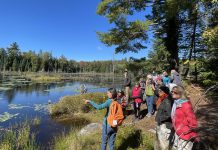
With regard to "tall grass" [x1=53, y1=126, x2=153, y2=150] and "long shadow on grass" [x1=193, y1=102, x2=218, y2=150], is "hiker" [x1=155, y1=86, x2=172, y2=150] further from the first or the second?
"tall grass" [x1=53, y1=126, x2=153, y2=150]

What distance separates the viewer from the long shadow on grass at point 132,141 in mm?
6512

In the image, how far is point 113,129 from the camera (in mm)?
5043

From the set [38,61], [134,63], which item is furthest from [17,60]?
[134,63]

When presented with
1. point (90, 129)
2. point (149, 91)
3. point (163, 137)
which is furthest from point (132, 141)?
point (149, 91)

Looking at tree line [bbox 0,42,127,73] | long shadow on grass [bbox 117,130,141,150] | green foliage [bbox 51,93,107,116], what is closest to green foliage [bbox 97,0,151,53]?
green foliage [bbox 51,93,107,116]

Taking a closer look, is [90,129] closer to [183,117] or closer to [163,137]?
[163,137]

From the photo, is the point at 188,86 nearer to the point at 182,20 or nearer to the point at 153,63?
the point at 153,63

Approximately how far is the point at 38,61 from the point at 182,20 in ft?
339

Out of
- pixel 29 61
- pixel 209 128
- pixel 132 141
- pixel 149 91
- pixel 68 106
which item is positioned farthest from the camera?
pixel 29 61

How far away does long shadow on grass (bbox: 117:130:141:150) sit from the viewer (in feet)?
21.4

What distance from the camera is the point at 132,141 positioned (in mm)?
6766

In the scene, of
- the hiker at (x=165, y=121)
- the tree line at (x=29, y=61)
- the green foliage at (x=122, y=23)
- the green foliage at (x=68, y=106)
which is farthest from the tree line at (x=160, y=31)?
the tree line at (x=29, y=61)

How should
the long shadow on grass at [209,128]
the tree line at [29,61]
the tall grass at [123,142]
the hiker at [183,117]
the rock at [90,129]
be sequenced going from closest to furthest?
the hiker at [183,117]
the long shadow on grass at [209,128]
the tall grass at [123,142]
the rock at [90,129]
the tree line at [29,61]

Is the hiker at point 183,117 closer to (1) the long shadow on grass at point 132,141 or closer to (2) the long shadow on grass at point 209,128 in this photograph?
(2) the long shadow on grass at point 209,128
